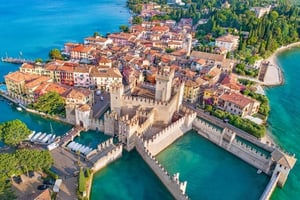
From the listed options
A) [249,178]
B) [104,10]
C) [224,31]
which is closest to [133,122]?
[249,178]

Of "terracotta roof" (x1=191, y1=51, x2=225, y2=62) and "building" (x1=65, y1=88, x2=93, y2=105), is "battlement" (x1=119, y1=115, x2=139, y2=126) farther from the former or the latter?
"terracotta roof" (x1=191, y1=51, x2=225, y2=62)

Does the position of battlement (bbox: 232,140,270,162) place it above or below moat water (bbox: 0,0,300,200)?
above

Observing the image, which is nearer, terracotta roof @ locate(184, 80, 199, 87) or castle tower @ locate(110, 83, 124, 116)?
castle tower @ locate(110, 83, 124, 116)

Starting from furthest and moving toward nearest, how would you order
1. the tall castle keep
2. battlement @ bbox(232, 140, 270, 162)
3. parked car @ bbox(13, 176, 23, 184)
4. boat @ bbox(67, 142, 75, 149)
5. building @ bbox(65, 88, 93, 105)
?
building @ bbox(65, 88, 93, 105), the tall castle keep, boat @ bbox(67, 142, 75, 149), battlement @ bbox(232, 140, 270, 162), parked car @ bbox(13, 176, 23, 184)

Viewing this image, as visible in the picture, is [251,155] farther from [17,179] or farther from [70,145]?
[17,179]

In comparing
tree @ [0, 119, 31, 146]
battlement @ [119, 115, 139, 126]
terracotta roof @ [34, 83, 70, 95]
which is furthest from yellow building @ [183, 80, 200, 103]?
tree @ [0, 119, 31, 146]

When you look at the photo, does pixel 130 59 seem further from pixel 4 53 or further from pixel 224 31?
pixel 224 31


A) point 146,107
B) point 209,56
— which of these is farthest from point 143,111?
point 209,56
